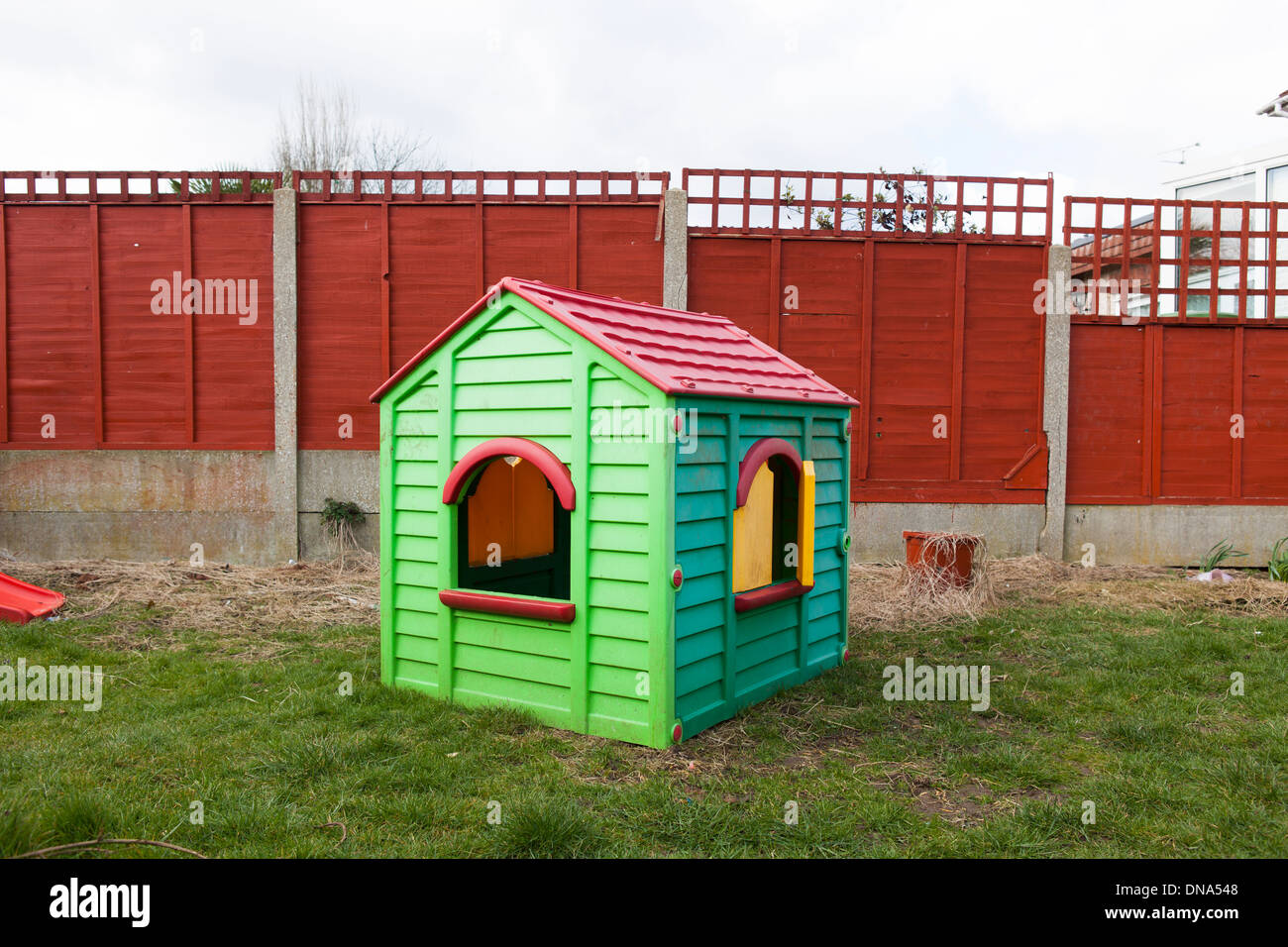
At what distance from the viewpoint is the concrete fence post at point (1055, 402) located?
10531 mm

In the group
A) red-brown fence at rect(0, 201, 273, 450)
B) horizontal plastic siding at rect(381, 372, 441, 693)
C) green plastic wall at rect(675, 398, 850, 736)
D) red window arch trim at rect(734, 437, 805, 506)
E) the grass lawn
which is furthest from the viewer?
red-brown fence at rect(0, 201, 273, 450)

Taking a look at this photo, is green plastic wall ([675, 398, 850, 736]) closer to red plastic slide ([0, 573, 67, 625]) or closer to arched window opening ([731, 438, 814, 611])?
arched window opening ([731, 438, 814, 611])

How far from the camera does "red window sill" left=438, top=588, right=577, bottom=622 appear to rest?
15.8 feet

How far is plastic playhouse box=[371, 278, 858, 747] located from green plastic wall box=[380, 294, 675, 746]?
1 centimetres

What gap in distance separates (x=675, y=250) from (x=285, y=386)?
4.93 meters

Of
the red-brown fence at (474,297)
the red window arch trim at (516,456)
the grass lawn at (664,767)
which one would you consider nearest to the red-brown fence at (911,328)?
the red-brown fence at (474,297)

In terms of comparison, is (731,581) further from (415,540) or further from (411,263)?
(411,263)

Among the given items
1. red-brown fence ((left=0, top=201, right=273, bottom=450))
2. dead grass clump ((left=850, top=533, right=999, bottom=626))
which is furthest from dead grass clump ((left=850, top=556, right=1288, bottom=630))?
red-brown fence ((left=0, top=201, right=273, bottom=450))

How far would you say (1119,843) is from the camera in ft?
11.8

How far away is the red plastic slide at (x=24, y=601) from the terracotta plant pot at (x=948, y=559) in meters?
7.90

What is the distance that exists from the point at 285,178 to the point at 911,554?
341 inches
